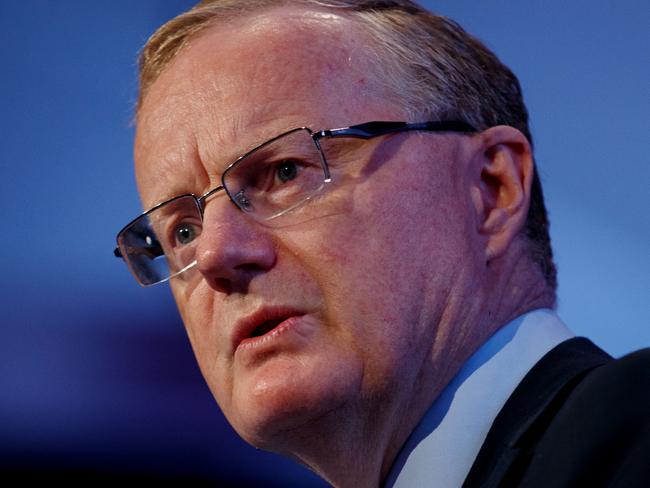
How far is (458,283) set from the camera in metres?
1.15

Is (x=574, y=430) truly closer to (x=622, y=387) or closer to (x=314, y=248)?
(x=622, y=387)

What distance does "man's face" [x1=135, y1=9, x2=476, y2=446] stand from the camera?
3.53ft

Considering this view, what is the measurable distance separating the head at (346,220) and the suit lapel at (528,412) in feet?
0.43

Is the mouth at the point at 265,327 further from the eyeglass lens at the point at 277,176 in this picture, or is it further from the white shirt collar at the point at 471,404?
the white shirt collar at the point at 471,404

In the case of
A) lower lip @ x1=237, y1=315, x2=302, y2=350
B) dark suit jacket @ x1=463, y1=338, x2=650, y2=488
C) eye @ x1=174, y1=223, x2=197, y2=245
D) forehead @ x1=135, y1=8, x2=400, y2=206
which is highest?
forehead @ x1=135, y1=8, x2=400, y2=206

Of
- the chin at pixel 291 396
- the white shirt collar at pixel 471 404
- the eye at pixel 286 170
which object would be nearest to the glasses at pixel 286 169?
the eye at pixel 286 170

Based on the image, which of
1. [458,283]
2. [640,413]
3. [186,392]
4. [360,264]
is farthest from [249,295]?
[186,392]

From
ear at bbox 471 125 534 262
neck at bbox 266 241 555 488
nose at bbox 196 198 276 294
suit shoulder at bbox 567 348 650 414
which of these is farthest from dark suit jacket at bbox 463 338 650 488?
nose at bbox 196 198 276 294

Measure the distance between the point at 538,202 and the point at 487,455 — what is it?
0.52m

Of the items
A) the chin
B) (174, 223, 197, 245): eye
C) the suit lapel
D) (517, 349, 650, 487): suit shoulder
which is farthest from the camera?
(174, 223, 197, 245): eye

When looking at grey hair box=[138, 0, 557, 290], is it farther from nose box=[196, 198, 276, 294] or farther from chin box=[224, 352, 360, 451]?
chin box=[224, 352, 360, 451]

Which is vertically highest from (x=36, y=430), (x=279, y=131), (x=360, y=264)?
(x=279, y=131)

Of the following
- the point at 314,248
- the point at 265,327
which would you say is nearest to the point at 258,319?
the point at 265,327

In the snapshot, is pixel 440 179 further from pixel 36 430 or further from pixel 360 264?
pixel 36 430
